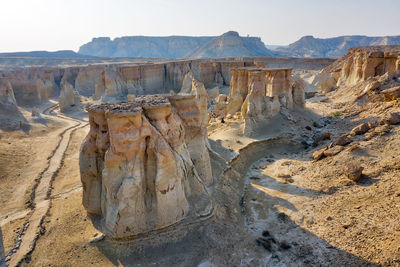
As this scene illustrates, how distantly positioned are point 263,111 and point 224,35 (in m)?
102

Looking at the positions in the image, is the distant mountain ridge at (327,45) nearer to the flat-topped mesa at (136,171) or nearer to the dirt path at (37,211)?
the dirt path at (37,211)

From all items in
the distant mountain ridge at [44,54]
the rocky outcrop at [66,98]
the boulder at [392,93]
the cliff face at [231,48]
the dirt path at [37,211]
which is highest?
the cliff face at [231,48]

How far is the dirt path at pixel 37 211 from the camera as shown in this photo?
9625 millimetres

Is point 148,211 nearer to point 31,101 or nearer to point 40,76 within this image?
point 31,101

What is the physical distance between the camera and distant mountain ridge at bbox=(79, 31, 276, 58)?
375 feet

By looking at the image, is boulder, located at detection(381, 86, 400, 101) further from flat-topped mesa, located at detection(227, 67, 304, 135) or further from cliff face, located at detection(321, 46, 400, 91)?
flat-topped mesa, located at detection(227, 67, 304, 135)

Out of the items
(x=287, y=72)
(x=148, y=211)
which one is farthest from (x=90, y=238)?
(x=287, y=72)

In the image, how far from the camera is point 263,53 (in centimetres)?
12262

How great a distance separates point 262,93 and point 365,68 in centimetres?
2064

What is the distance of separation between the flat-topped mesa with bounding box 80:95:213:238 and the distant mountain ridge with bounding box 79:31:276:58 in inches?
4126

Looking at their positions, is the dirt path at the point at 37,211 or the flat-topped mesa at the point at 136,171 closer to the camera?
the dirt path at the point at 37,211

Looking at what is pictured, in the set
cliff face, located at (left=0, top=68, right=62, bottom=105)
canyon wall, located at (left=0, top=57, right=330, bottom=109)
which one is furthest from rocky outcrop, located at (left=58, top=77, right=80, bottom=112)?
cliff face, located at (left=0, top=68, right=62, bottom=105)

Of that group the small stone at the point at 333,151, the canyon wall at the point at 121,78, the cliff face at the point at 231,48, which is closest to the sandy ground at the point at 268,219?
the small stone at the point at 333,151

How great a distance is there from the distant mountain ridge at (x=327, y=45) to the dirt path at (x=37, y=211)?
137m
